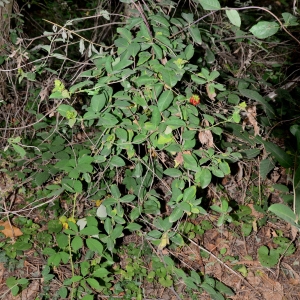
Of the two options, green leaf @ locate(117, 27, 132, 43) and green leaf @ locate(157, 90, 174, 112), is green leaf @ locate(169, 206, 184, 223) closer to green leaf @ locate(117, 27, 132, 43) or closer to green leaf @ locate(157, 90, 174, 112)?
green leaf @ locate(157, 90, 174, 112)

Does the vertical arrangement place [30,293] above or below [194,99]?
below

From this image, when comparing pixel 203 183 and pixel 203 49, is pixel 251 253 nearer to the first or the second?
pixel 203 183

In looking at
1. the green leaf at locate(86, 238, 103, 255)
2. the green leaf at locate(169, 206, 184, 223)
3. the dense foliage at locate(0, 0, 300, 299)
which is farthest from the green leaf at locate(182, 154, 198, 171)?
the green leaf at locate(86, 238, 103, 255)

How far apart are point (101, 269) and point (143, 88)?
3.47ft

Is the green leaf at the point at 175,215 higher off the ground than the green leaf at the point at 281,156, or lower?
higher

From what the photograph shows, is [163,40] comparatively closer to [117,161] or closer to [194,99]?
[194,99]

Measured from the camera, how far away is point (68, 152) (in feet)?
7.48

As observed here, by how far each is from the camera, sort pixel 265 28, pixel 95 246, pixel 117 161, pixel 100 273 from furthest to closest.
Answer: pixel 100 273 → pixel 95 246 → pixel 117 161 → pixel 265 28

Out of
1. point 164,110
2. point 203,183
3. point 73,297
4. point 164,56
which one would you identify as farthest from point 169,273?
point 164,56

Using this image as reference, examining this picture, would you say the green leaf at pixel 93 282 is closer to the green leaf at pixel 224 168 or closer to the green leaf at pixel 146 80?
the green leaf at pixel 224 168

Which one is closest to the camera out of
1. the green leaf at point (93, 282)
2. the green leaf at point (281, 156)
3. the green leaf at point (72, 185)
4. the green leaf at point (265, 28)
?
the green leaf at point (265, 28)

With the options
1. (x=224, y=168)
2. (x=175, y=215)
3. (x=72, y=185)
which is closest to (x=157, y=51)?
(x=224, y=168)

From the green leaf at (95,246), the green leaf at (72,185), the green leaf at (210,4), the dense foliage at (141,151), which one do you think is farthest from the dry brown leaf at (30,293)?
the green leaf at (210,4)

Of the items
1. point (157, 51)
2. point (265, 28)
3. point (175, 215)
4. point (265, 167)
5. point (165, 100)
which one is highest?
point (265, 28)
